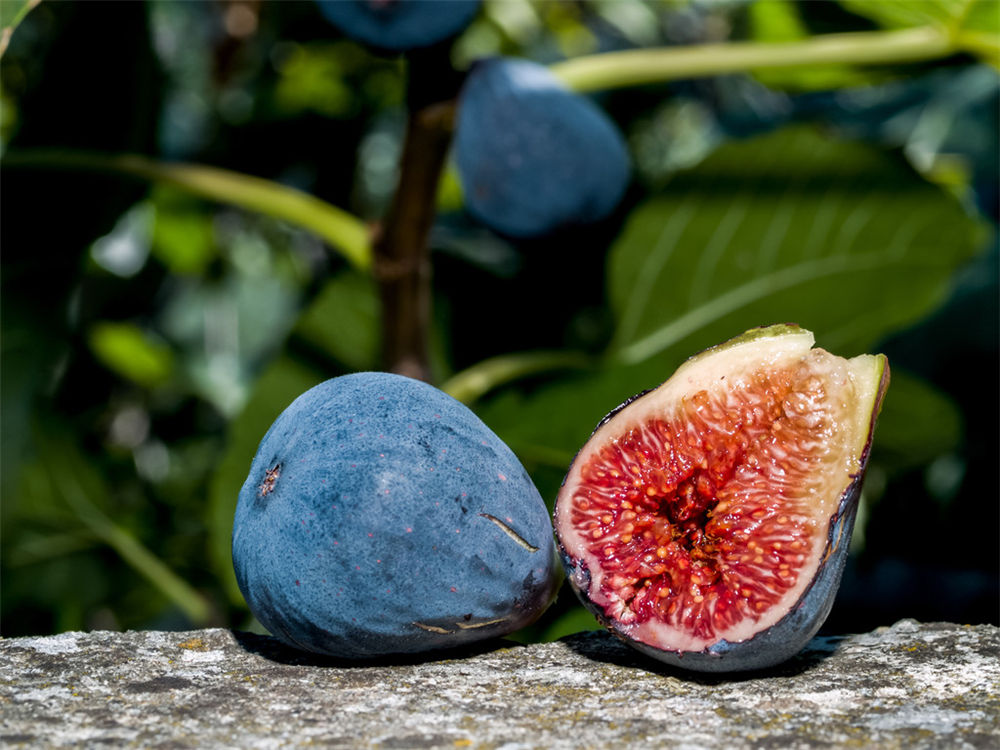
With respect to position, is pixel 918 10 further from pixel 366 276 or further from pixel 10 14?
pixel 10 14

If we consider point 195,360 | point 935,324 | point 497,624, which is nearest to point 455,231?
point 195,360

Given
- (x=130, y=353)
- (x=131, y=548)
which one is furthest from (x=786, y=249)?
(x=130, y=353)

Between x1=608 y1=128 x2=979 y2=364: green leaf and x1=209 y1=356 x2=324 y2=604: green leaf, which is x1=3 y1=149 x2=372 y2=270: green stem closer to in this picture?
x1=209 y1=356 x2=324 y2=604: green leaf

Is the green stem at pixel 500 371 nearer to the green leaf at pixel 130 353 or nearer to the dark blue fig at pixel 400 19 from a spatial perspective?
the dark blue fig at pixel 400 19

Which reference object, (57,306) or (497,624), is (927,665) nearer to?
(497,624)

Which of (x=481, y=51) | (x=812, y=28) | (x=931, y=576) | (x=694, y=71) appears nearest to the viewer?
(x=694, y=71)

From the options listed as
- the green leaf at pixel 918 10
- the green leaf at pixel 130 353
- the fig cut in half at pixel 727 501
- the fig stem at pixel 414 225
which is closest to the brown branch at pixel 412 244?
the fig stem at pixel 414 225
